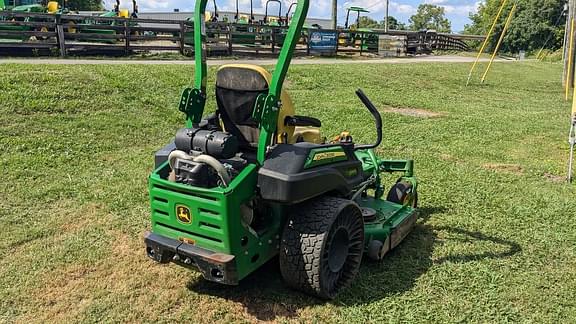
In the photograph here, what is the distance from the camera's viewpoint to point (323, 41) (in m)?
24.1

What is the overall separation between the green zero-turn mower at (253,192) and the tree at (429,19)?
115 metres

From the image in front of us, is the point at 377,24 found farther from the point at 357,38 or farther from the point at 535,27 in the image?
the point at 357,38

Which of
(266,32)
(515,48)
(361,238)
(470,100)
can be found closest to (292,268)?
(361,238)

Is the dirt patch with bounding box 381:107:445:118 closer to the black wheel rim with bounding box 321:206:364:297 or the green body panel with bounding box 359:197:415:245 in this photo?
the green body panel with bounding box 359:197:415:245

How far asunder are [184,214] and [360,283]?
1409 millimetres

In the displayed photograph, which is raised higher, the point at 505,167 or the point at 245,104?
the point at 245,104

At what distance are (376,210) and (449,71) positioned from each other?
15.9m

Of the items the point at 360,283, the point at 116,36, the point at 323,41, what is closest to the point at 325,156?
the point at 360,283

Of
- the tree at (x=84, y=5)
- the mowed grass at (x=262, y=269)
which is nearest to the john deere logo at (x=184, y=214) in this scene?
the mowed grass at (x=262, y=269)

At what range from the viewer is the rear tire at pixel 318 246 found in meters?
3.56

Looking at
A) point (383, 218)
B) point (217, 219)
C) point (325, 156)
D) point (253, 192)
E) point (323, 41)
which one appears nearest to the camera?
point (217, 219)

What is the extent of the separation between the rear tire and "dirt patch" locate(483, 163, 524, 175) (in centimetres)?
410

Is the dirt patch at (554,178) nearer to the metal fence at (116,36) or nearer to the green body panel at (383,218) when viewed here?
the green body panel at (383,218)

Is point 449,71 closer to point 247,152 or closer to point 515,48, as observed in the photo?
point 247,152
